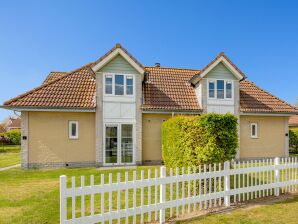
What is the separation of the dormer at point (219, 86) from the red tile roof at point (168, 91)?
3.19 feet

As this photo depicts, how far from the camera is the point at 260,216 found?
604 centimetres

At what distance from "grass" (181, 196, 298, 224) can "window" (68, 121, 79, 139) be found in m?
11.0

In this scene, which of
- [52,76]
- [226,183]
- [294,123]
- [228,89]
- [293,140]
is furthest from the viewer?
[294,123]

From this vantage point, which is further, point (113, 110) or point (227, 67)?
point (227, 67)

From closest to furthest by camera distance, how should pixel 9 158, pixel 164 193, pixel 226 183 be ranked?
pixel 164 193 < pixel 226 183 < pixel 9 158

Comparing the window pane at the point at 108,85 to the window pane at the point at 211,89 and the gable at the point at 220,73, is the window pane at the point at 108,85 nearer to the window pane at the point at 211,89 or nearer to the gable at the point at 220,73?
the gable at the point at 220,73

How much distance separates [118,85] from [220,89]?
7.99 m

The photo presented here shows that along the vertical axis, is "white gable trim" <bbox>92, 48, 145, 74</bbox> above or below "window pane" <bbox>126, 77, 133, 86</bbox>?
above

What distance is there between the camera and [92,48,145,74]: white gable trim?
1472cm

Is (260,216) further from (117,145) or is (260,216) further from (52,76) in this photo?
(52,76)

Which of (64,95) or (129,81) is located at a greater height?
(129,81)

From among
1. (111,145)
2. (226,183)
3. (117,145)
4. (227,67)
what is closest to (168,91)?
(227,67)

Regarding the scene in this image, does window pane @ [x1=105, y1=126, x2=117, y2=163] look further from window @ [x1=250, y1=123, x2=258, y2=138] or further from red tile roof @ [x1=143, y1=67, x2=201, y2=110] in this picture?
window @ [x1=250, y1=123, x2=258, y2=138]

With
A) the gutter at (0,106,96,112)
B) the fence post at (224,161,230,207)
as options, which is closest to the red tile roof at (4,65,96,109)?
the gutter at (0,106,96,112)
